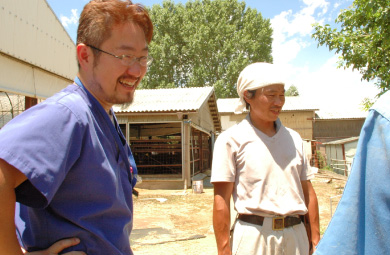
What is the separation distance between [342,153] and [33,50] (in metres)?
17.4

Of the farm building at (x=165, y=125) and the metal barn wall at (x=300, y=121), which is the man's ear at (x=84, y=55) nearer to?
the farm building at (x=165, y=125)

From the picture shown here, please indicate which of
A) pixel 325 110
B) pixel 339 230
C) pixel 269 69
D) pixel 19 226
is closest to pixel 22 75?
pixel 269 69

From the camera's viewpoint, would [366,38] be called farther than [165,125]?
No

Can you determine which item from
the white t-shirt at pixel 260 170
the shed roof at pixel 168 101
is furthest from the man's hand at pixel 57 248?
the shed roof at pixel 168 101

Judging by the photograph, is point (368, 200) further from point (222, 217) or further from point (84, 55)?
point (222, 217)

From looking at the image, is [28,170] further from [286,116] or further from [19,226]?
[286,116]

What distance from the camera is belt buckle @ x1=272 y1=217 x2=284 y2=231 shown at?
211 cm

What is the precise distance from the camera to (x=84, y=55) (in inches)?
50.8

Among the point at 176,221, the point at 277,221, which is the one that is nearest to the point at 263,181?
the point at 277,221

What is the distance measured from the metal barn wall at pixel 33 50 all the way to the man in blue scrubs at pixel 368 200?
14.9ft

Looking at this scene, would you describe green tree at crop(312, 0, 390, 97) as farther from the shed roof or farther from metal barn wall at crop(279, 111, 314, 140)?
metal barn wall at crop(279, 111, 314, 140)

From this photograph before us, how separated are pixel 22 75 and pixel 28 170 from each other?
180 inches

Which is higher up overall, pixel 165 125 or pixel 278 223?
pixel 165 125

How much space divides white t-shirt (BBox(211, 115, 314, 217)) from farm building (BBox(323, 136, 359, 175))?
14.7 m
